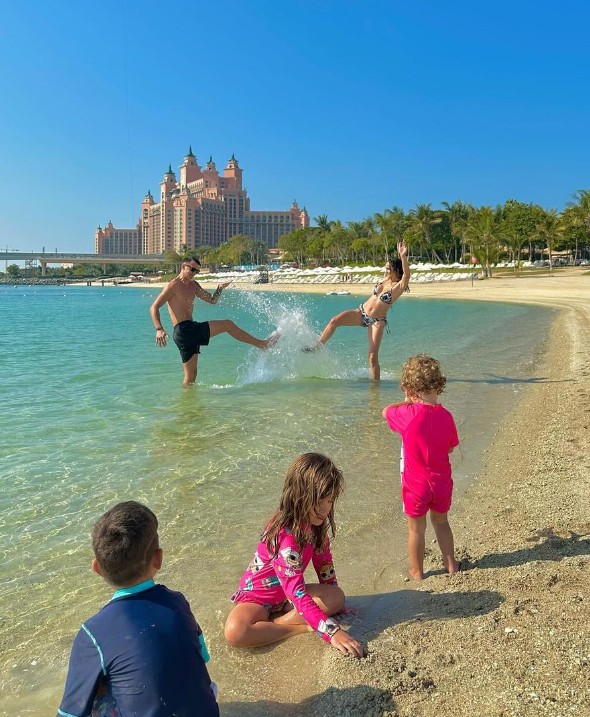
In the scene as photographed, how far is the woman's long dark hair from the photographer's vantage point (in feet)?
9.93

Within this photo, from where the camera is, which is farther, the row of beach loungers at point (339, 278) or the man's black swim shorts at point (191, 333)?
the row of beach loungers at point (339, 278)

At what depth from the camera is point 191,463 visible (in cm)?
664

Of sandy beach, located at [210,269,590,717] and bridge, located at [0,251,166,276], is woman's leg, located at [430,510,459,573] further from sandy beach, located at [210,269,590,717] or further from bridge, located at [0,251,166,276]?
bridge, located at [0,251,166,276]

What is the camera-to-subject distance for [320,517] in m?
3.15

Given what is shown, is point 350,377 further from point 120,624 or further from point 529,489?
point 120,624

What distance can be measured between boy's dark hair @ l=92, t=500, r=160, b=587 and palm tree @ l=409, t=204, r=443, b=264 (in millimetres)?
106818

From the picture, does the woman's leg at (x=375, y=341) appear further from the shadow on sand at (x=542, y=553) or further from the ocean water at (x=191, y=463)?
the shadow on sand at (x=542, y=553)

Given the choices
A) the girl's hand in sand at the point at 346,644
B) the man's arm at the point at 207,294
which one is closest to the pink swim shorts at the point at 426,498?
the girl's hand in sand at the point at 346,644

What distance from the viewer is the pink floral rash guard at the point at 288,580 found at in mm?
3039

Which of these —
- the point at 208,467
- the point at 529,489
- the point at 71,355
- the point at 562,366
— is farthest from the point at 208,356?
the point at 529,489

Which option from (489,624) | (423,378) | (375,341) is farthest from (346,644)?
(375,341)

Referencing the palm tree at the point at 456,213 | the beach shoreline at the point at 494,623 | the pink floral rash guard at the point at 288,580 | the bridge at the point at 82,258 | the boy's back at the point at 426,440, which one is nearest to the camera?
the beach shoreline at the point at 494,623

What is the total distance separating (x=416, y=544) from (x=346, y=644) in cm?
109

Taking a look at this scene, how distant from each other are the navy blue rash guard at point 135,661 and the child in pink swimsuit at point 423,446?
2.01 m
